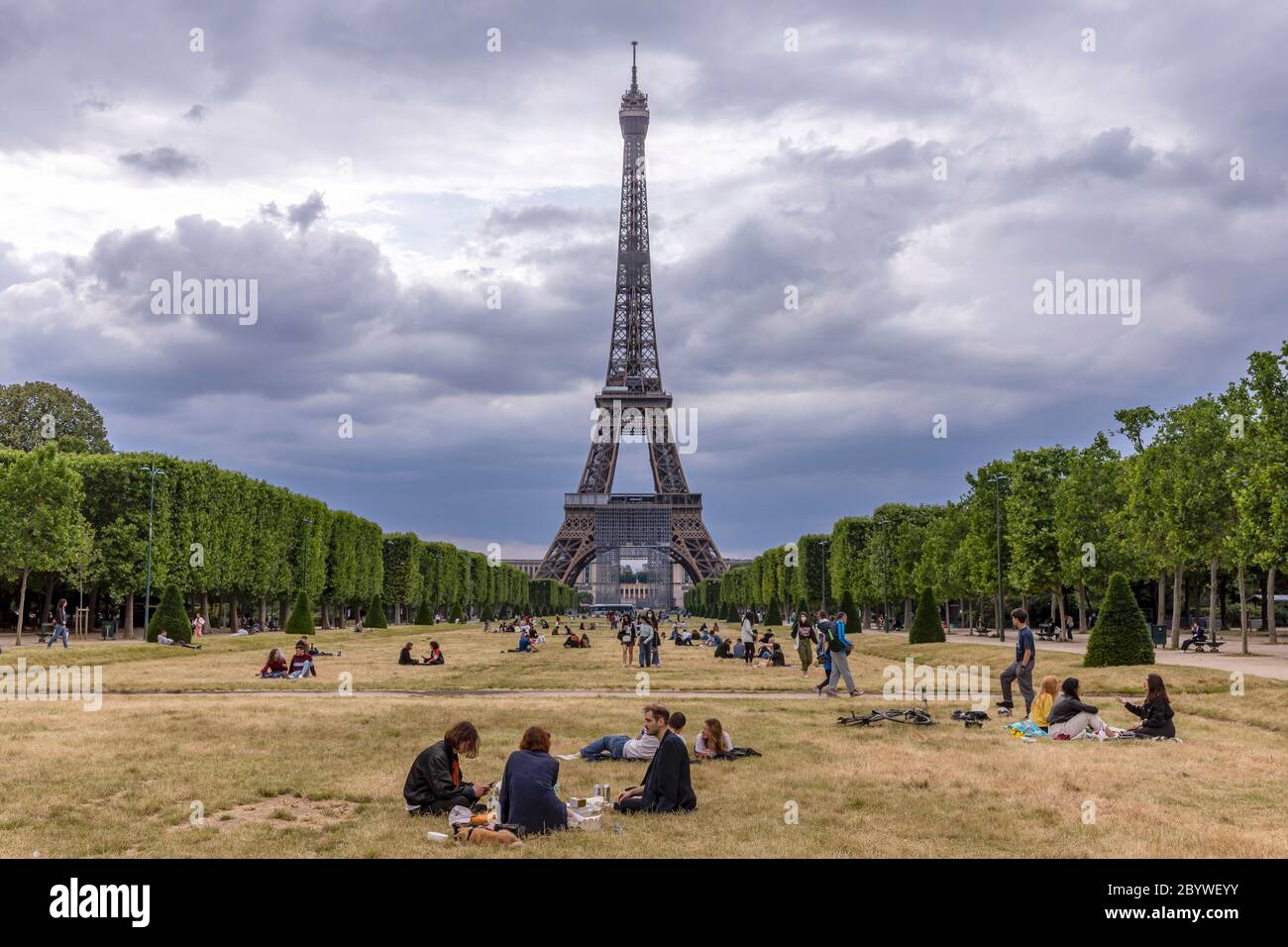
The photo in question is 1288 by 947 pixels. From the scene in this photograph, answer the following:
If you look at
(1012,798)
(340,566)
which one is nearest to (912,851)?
(1012,798)

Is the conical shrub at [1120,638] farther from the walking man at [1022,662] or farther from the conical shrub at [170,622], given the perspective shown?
the conical shrub at [170,622]

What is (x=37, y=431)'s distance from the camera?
78250mm

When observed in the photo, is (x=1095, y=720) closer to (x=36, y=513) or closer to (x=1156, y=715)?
(x=1156, y=715)

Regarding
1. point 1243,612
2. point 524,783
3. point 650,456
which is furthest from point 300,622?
point 650,456

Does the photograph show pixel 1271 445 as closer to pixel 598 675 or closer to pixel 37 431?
pixel 598 675

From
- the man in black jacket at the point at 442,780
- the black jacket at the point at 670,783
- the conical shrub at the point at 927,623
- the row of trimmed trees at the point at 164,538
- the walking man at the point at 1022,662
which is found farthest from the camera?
the conical shrub at the point at 927,623

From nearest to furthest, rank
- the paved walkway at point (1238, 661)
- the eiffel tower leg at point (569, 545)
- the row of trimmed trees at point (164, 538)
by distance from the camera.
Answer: the paved walkway at point (1238, 661)
the row of trimmed trees at point (164, 538)
the eiffel tower leg at point (569, 545)

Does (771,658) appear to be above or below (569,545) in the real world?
below

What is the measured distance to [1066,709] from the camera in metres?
16.5

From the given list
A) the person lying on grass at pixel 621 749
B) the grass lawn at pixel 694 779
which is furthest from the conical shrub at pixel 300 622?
the person lying on grass at pixel 621 749

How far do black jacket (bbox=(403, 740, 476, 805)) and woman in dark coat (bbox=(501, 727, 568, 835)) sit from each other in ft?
2.85

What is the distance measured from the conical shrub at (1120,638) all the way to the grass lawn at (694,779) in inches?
96.0

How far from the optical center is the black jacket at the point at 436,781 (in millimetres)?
10914

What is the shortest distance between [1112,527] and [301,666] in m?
36.6
